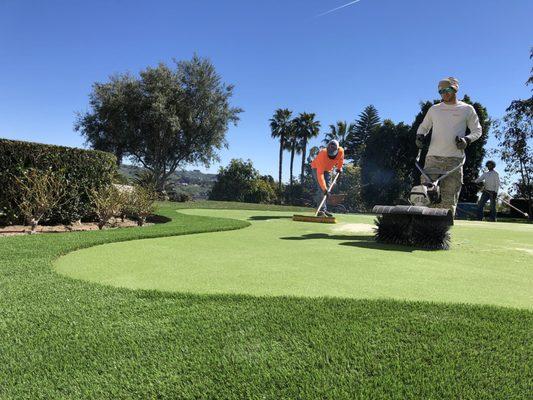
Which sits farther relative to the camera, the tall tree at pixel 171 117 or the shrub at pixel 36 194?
the tall tree at pixel 171 117

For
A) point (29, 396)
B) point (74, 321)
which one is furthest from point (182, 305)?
point (29, 396)

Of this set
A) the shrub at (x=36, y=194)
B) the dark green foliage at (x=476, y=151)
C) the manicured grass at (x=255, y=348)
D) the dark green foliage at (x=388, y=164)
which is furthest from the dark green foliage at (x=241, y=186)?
the manicured grass at (x=255, y=348)

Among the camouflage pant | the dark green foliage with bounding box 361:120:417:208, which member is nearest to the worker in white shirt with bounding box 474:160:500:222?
the camouflage pant

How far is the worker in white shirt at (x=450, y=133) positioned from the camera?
20.4 feet

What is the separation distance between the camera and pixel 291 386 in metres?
1.82

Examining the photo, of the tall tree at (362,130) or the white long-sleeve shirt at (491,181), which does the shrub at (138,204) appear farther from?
the tall tree at (362,130)

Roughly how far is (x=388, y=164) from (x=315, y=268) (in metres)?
34.9

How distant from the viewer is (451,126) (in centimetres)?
629

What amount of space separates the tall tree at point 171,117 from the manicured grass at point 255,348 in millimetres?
26242

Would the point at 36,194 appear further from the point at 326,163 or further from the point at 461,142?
the point at 461,142

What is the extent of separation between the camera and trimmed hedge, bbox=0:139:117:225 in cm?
765

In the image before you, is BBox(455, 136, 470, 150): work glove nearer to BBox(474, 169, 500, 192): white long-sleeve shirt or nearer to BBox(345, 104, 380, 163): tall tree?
BBox(474, 169, 500, 192): white long-sleeve shirt

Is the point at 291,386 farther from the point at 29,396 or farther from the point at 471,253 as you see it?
the point at 471,253

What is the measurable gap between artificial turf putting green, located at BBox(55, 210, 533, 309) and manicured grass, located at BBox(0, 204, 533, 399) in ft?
1.11
